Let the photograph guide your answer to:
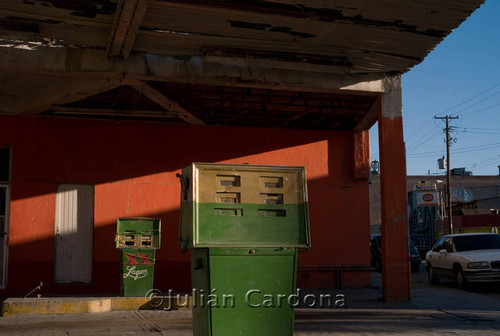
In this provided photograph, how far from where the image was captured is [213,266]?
635 centimetres

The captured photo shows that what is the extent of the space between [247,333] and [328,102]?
919 centimetres

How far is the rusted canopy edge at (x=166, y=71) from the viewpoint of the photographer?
1124 cm

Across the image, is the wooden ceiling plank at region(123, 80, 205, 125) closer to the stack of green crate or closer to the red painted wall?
the red painted wall

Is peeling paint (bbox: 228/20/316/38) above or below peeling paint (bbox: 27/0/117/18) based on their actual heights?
below

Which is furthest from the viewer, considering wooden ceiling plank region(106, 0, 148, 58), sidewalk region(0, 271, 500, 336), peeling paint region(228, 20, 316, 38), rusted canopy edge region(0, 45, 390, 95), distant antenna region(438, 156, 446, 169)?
distant antenna region(438, 156, 446, 169)

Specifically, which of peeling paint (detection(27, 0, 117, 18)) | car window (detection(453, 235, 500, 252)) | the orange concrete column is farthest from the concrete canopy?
car window (detection(453, 235, 500, 252))

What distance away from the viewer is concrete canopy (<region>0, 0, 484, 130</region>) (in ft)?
33.2

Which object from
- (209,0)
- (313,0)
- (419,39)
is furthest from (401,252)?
(209,0)

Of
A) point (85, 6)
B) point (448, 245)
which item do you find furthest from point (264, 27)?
point (448, 245)

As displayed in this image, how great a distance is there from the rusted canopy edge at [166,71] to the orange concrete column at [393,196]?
1.56ft

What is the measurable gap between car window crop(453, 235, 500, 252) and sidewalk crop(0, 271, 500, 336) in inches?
155

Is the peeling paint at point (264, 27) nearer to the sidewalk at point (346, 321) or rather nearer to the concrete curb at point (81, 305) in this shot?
the sidewalk at point (346, 321)

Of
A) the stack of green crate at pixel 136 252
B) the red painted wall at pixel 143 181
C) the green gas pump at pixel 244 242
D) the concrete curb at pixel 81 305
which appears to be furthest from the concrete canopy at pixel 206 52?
the concrete curb at pixel 81 305


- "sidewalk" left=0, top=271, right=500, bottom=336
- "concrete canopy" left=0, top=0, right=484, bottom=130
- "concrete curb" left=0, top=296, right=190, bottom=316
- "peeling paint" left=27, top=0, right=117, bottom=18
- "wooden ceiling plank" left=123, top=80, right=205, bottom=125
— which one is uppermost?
"peeling paint" left=27, top=0, right=117, bottom=18
